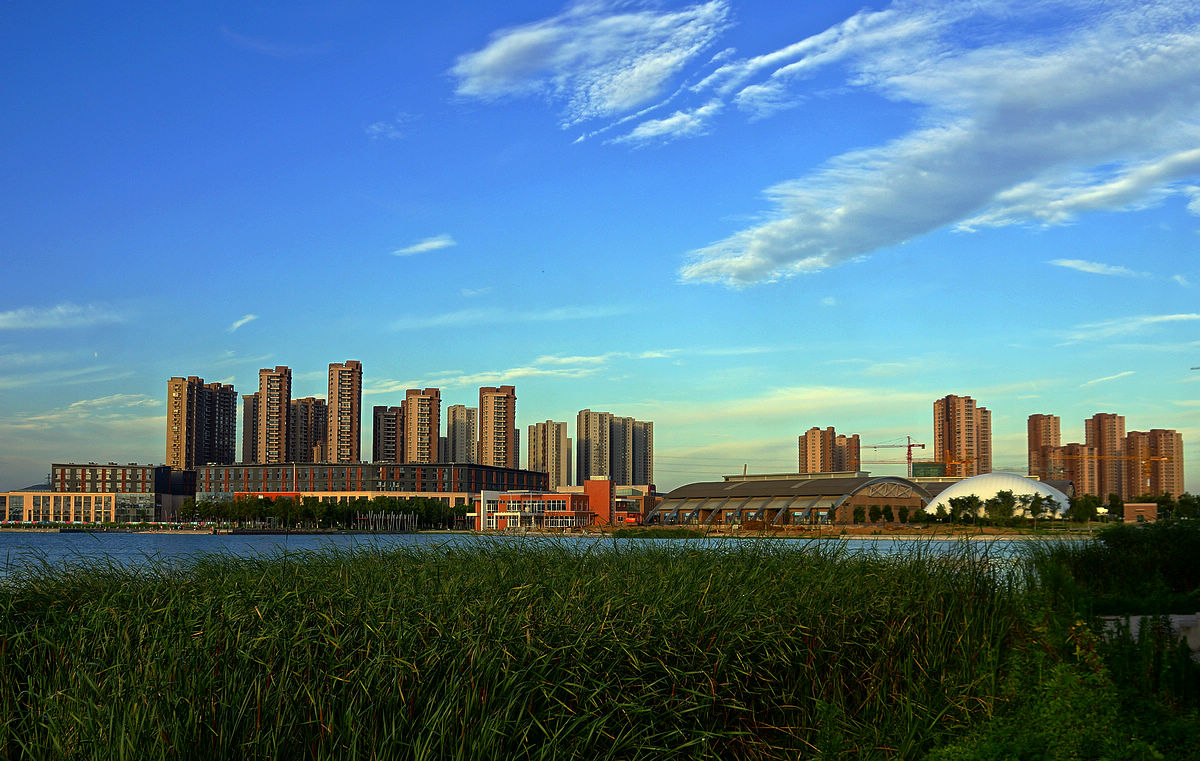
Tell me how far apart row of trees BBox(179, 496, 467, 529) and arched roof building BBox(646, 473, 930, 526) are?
26.4m

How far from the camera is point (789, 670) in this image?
7863 millimetres

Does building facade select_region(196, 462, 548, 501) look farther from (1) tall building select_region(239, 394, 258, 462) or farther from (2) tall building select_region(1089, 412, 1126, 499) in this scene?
(2) tall building select_region(1089, 412, 1126, 499)

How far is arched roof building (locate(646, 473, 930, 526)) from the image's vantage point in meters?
100

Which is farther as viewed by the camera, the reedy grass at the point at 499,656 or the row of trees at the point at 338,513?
the row of trees at the point at 338,513

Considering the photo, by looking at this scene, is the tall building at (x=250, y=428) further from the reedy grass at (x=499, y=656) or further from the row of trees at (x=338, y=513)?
the reedy grass at (x=499, y=656)

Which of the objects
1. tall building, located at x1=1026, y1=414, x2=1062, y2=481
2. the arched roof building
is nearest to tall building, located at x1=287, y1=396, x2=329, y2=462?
the arched roof building

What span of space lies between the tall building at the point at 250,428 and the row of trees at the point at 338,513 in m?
61.2

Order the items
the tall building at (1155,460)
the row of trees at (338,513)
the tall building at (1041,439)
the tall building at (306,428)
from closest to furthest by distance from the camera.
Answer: the row of trees at (338,513)
the tall building at (1155,460)
the tall building at (1041,439)
the tall building at (306,428)

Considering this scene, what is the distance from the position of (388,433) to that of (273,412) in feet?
70.1

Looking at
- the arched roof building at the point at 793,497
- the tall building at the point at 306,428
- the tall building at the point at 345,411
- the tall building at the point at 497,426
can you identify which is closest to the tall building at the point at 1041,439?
the arched roof building at the point at 793,497

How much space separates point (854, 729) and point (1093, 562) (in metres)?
8.58

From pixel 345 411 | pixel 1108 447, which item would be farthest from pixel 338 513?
pixel 1108 447

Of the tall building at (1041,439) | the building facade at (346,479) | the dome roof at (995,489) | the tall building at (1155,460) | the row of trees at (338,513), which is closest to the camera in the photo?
the dome roof at (995,489)

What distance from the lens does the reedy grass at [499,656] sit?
531cm
